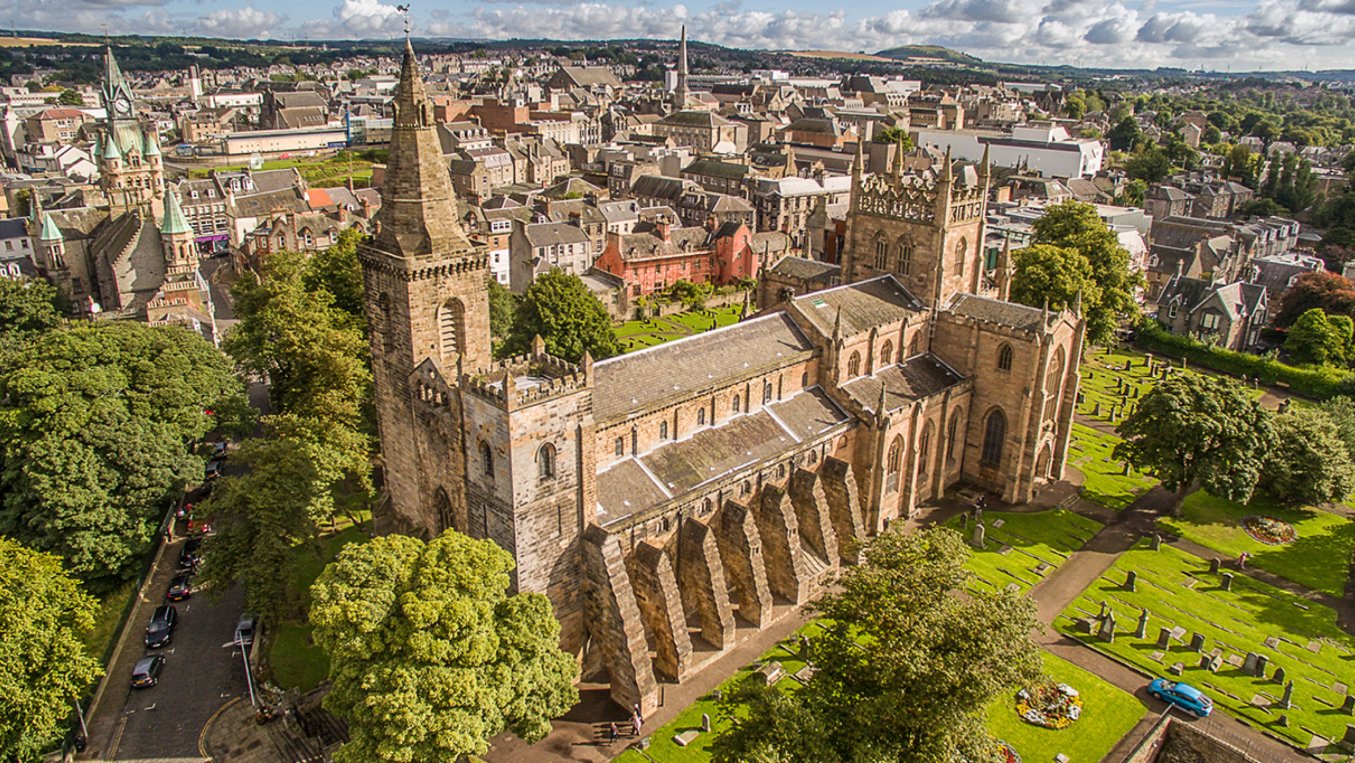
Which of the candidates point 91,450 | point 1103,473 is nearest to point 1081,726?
point 1103,473

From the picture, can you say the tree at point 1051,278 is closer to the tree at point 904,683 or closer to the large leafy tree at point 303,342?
the tree at point 904,683

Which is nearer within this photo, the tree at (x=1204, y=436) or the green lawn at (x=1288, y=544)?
the green lawn at (x=1288, y=544)

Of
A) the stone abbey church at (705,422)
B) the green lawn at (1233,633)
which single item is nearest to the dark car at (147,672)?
the stone abbey church at (705,422)

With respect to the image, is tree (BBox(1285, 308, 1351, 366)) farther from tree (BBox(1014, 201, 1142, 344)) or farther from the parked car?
the parked car

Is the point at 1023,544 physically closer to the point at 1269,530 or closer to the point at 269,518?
the point at 1269,530

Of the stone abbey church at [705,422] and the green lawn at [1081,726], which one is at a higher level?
the stone abbey church at [705,422]

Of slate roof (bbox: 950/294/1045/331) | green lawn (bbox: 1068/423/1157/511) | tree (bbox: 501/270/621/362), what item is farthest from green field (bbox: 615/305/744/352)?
green lawn (bbox: 1068/423/1157/511)

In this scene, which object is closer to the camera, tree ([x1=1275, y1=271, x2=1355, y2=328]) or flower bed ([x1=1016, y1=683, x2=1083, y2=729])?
flower bed ([x1=1016, y1=683, x2=1083, y2=729])
